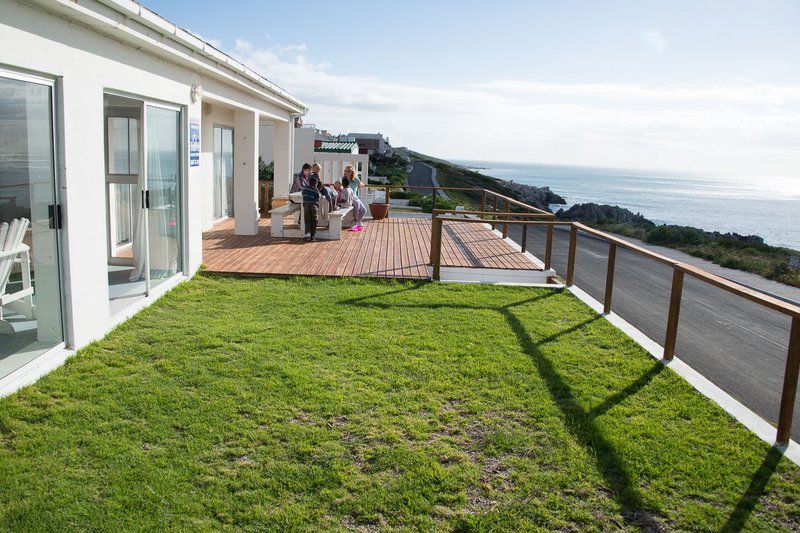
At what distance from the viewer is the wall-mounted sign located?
8.86m

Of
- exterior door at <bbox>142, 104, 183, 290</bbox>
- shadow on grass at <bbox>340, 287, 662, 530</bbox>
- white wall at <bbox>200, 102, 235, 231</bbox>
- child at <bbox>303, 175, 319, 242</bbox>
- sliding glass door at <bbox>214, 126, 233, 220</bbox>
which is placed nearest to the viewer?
shadow on grass at <bbox>340, 287, 662, 530</bbox>

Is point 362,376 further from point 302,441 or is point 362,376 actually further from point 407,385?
point 302,441

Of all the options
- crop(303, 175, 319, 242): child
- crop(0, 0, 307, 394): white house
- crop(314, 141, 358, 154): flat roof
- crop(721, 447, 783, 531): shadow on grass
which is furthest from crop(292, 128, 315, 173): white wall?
crop(721, 447, 783, 531): shadow on grass

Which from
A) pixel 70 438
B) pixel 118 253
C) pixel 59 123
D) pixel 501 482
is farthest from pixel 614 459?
pixel 118 253

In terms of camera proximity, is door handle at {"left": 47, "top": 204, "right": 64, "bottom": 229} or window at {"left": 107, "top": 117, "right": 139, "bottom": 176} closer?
door handle at {"left": 47, "top": 204, "right": 64, "bottom": 229}

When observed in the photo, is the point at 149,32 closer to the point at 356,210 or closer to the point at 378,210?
the point at 356,210

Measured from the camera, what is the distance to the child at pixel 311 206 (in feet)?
40.9

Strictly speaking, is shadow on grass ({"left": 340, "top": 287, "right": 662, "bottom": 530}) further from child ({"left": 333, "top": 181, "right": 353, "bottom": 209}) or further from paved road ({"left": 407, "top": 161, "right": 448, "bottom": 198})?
paved road ({"left": 407, "top": 161, "right": 448, "bottom": 198})

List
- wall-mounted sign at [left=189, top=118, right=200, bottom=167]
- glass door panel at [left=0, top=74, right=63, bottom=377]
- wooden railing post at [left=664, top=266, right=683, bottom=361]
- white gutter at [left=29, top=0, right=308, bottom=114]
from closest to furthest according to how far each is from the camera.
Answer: glass door panel at [left=0, top=74, right=63, bottom=377] → white gutter at [left=29, top=0, right=308, bottom=114] → wooden railing post at [left=664, top=266, right=683, bottom=361] → wall-mounted sign at [left=189, top=118, right=200, bottom=167]

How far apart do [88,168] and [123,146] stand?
250cm

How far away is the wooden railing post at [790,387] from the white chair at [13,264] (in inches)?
226

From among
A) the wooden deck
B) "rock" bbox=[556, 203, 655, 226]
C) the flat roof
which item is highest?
the flat roof

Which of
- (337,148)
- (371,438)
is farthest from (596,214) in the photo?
(371,438)

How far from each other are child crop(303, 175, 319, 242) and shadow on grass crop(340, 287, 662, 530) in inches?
201
